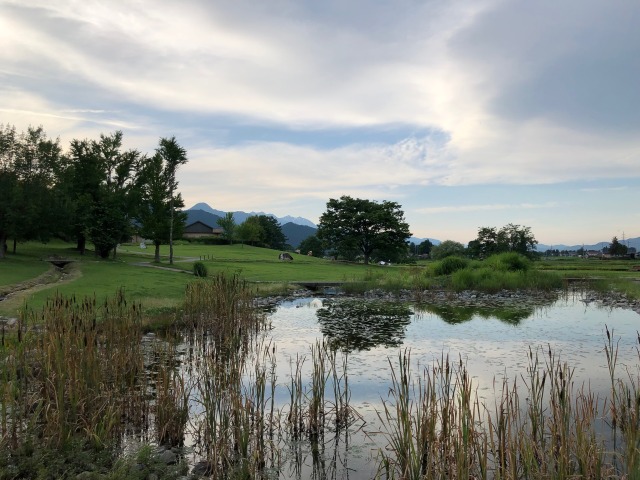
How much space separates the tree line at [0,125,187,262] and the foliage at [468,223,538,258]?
2239 inches

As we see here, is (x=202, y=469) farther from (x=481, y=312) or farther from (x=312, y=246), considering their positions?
(x=312, y=246)

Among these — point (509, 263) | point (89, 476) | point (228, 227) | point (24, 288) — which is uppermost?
point (228, 227)

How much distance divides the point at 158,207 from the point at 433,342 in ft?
138

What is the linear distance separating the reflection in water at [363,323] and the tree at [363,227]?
142ft

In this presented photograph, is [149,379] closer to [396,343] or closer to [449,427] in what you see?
[449,427]

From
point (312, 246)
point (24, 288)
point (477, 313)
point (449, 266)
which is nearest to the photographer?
point (477, 313)

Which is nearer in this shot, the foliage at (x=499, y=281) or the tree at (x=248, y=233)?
the foliage at (x=499, y=281)

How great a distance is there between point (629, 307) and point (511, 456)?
978 inches

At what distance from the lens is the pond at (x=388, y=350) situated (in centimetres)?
771

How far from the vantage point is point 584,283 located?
36656 mm

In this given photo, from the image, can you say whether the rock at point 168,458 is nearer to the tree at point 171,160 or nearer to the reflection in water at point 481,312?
the reflection in water at point 481,312

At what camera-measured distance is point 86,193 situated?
51.1 m

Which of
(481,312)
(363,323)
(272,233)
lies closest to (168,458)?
(363,323)

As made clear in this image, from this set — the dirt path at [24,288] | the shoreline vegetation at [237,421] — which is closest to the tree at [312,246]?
the dirt path at [24,288]
